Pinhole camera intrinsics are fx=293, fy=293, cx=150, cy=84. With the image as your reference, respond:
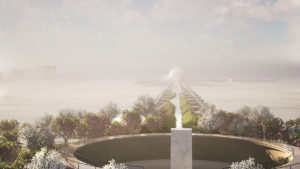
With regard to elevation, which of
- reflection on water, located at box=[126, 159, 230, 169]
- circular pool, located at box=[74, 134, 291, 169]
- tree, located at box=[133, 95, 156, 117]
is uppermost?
tree, located at box=[133, 95, 156, 117]

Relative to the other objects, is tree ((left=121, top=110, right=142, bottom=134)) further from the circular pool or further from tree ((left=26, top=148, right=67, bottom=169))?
tree ((left=26, top=148, right=67, bottom=169))

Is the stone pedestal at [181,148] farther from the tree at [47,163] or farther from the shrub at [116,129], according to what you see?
the shrub at [116,129]

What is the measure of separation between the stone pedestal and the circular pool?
9.64m

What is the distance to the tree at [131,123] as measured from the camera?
42.1 metres

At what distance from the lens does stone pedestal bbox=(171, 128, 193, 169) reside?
25875mm

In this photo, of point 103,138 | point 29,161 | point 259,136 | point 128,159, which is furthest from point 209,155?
point 29,161

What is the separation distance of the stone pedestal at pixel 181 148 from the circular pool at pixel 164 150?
380 inches

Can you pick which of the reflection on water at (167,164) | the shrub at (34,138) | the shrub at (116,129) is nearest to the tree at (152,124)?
the shrub at (116,129)

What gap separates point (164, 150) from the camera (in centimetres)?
3759

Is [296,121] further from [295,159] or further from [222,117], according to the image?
[295,159]

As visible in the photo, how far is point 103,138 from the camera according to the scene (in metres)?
37.4

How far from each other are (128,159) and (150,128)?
8.72 meters

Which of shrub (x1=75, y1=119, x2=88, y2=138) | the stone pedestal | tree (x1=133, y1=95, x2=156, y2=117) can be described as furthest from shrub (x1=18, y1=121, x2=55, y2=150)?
tree (x1=133, y1=95, x2=156, y2=117)

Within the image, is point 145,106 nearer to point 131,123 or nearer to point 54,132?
point 131,123
